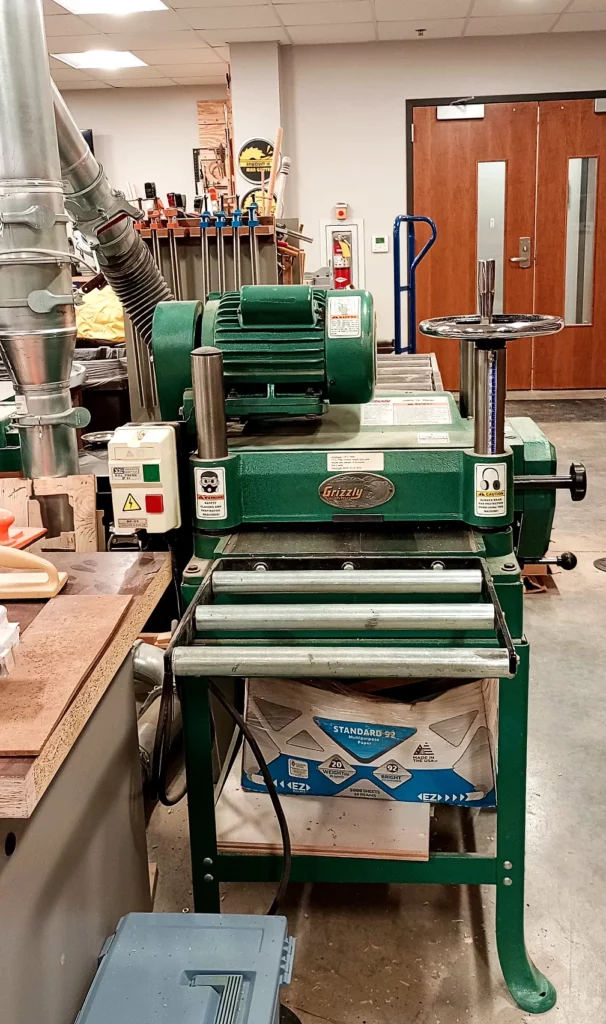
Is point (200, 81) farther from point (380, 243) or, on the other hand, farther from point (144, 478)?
point (144, 478)

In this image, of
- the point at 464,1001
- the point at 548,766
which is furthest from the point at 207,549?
the point at 548,766

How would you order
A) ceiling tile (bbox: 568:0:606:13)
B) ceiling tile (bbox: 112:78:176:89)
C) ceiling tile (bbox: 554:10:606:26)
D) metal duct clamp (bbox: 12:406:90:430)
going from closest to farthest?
metal duct clamp (bbox: 12:406:90:430) → ceiling tile (bbox: 568:0:606:13) → ceiling tile (bbox: 554:10:606:26) → ceiling tile (bbox: 112:78:176:89)

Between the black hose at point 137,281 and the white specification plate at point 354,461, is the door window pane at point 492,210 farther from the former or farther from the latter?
the white specification plate at point 354,461

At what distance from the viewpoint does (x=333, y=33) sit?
5375 millimetres

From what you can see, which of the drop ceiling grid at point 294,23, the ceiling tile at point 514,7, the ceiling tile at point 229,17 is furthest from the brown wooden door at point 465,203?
the ceiling tile at point 229,17

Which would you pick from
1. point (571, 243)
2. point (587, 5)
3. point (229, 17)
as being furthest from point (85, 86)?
point (571, 243)

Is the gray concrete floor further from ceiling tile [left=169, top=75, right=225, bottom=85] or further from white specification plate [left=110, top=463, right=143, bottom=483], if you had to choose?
ceiling tile [left=169, top=75, right=225, bottom=85]

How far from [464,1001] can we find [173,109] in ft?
23.0

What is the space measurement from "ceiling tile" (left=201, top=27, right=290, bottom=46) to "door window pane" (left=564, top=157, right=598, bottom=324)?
7.09 feet

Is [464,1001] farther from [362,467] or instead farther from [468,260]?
[468,260]

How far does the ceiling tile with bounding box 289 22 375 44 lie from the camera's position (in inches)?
206

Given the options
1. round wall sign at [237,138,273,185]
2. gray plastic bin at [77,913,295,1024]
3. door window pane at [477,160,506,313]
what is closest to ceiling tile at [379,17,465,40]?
door window pane at [477,160,506,313]

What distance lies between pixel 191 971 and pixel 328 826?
0.47m

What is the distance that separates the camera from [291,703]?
1.51 metres
